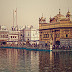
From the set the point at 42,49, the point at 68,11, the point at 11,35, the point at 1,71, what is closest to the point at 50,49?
the point at 42,49

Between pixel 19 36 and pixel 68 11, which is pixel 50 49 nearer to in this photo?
pixel 68 11

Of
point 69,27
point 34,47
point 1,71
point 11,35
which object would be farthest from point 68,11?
point 1,71

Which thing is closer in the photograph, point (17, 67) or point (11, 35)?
point (17, 67)

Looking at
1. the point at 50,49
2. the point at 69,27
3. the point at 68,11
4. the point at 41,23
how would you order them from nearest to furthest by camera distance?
the point at 50,49 → the point at 69,27 → the point at 68,11 → the point at 41,23

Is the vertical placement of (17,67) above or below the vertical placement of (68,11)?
below

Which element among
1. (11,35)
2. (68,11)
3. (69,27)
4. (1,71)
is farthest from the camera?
(11,35)

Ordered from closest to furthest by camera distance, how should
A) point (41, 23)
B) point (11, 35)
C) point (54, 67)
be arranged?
point (54, 67) < point (41, 23) < point (11, 35)

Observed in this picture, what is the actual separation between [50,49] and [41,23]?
1977 cm

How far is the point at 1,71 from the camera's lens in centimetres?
2992

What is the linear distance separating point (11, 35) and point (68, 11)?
113 feet

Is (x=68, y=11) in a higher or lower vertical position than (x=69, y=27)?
higher

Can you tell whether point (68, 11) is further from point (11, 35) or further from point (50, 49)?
point (11, 35)

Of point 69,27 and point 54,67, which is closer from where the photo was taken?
point 54,67

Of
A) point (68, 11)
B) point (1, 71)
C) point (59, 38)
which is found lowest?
point (1, 71)
